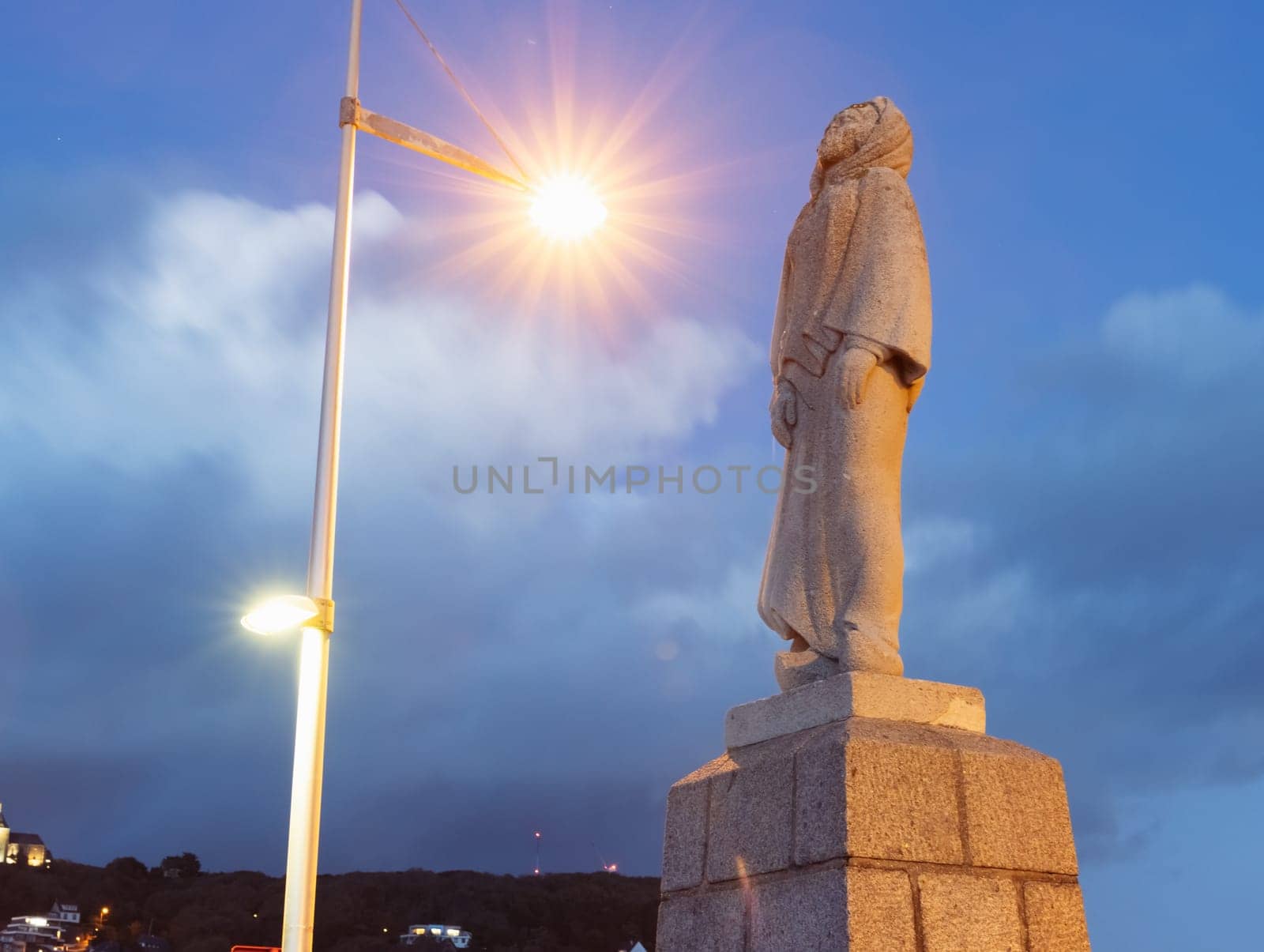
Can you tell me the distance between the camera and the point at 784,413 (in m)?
6.79

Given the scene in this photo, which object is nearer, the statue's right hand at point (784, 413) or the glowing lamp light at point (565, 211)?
the statue's right hand at point (784, 413)

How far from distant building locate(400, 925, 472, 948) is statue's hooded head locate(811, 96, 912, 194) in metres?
43.0

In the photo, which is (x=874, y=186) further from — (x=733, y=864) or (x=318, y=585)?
(x=318, y=585)

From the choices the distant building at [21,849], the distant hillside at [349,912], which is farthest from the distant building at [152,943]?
the distant building at [21,849]

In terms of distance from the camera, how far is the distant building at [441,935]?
151 feet

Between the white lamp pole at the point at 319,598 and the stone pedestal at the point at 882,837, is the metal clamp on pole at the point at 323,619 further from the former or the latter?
the stone pedestal at the point at 882,837

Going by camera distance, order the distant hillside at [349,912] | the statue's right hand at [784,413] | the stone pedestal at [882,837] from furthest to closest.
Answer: the distant hillside at [349,912], the statue's right hand at [784,413], the stone pedestal at [882,837]

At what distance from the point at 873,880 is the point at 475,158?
827 cm

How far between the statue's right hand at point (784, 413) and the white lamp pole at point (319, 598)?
145 inches

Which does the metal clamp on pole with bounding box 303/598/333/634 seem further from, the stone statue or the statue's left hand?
the statue's left hand

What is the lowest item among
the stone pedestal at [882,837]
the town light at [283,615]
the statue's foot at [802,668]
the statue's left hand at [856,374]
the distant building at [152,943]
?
the distant building at [152,943]

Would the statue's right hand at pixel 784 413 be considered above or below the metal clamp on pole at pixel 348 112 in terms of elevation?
below

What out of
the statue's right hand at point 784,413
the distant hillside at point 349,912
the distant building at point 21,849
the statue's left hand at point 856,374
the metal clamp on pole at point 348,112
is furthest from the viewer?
the distant building at point 21,849

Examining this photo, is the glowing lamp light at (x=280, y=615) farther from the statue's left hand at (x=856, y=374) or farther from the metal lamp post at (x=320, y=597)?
the statue's left hand at (x=856, y=374)
